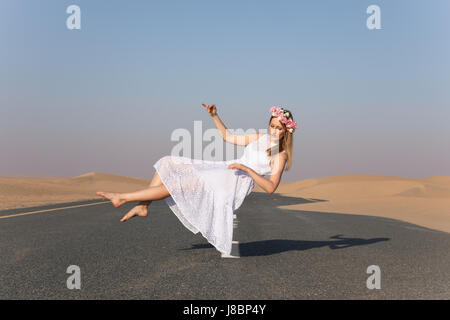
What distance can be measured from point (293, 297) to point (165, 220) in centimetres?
→ 804

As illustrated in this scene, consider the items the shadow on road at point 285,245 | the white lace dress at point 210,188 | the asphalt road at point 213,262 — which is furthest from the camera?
the shadow on road at point 285,245

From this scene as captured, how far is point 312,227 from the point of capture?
37.6 ft

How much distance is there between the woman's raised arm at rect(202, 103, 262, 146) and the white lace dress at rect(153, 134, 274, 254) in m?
0.20

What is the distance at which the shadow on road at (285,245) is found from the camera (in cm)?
756

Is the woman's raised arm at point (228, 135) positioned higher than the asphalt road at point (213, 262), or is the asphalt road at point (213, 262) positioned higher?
the woman's raised arm at point (228, 135)

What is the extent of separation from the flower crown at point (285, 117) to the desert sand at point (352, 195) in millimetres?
7588

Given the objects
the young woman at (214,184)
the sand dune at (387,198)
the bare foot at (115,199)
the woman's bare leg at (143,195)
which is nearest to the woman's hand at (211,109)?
the young woman at (214,184)

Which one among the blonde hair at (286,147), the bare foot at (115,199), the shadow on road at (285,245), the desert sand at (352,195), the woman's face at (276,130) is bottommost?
the desert sand at (352,195)

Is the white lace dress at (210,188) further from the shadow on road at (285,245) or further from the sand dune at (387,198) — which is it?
the sand dune at (387,198)

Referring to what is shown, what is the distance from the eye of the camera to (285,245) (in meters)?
8.27

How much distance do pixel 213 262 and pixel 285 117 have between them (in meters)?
2.39

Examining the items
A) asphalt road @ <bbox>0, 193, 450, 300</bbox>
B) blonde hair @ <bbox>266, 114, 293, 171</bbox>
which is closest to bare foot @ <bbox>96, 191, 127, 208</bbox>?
asphalt road @ <bbox>0, 193, 450, 300</bbox>

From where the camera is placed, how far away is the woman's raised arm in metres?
7.35

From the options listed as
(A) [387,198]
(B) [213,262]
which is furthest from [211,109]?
(A) [387,198]
